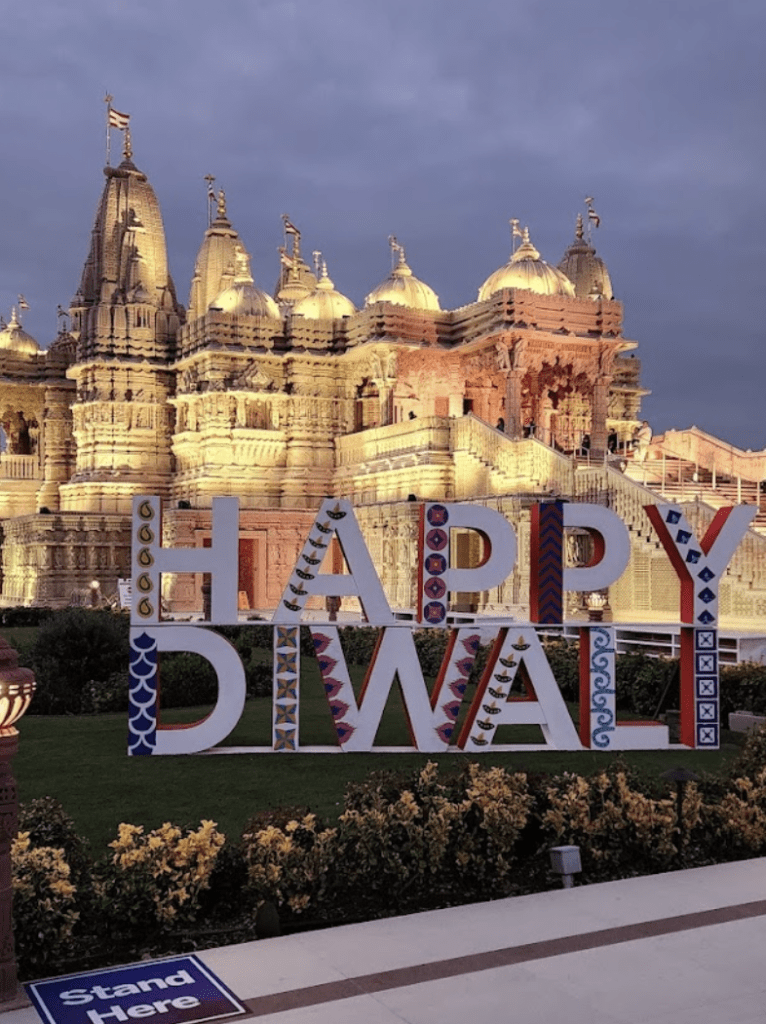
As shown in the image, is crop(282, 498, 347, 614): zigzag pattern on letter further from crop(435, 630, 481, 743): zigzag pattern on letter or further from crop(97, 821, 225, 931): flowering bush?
crop(97, 821, 225, 931): flowering bush

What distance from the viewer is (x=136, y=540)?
13039 mm

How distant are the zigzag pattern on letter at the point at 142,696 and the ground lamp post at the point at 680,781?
235 inches

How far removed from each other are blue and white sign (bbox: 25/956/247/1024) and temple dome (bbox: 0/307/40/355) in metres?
53.2

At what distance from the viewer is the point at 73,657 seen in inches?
761

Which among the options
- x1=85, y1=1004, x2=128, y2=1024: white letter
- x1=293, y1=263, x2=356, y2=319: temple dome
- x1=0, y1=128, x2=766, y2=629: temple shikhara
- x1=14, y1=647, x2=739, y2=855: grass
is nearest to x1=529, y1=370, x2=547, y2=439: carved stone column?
x1=0, y1=128, x2=766, y2=629: temple shikhara

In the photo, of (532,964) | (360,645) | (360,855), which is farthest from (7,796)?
(360,645)

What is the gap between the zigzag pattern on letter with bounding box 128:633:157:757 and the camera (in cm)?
1260

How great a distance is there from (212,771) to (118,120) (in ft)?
153

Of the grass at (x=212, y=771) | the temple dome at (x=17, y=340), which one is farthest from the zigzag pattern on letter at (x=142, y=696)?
the temple dome at (x=17, y=340)

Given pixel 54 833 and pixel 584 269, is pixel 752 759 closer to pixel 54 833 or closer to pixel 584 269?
pixel 54 833

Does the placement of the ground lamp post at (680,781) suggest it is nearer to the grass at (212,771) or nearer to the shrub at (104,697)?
the grass at (212,771)

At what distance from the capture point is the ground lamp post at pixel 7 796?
605cm

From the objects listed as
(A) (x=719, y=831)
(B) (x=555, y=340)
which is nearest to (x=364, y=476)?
(B) (x=555, y=340)

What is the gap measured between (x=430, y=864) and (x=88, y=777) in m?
5.28
